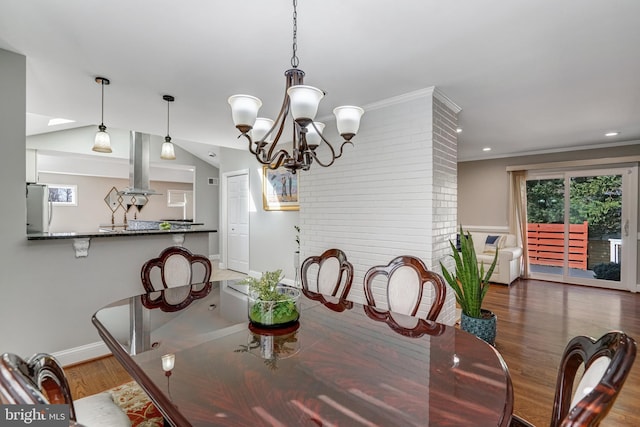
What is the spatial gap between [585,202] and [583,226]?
0.42m

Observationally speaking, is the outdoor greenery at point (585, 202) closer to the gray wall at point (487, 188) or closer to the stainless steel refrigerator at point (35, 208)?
the gray wall at point (487, 188)

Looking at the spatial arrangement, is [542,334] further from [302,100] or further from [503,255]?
[302,100]

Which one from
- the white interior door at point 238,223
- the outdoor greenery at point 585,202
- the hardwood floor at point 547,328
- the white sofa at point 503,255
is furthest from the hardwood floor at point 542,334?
the white interior door at point 238,223

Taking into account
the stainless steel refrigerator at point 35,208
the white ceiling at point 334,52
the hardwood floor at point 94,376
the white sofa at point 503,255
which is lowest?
the hardwood floor at point 94,376

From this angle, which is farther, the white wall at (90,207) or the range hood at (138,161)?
the white wall at (90,207)

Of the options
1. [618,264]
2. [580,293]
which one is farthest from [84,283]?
[618,264]

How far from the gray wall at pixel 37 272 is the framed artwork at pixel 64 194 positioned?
8.11 m

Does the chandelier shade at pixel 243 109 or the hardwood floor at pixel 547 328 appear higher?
the chandelier shade at pixel 243 109

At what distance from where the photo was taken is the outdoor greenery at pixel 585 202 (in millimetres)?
5191

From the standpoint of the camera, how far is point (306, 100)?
145 cm

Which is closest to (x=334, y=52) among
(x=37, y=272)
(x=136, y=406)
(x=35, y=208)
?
(x=136, y=406)

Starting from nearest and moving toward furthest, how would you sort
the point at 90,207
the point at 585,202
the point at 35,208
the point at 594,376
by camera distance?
the point at 594,376 < the point at 35,208 < the point at 585,202 < the point at 90,207

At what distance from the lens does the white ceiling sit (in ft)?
5.74

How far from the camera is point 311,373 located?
40.7 inches
